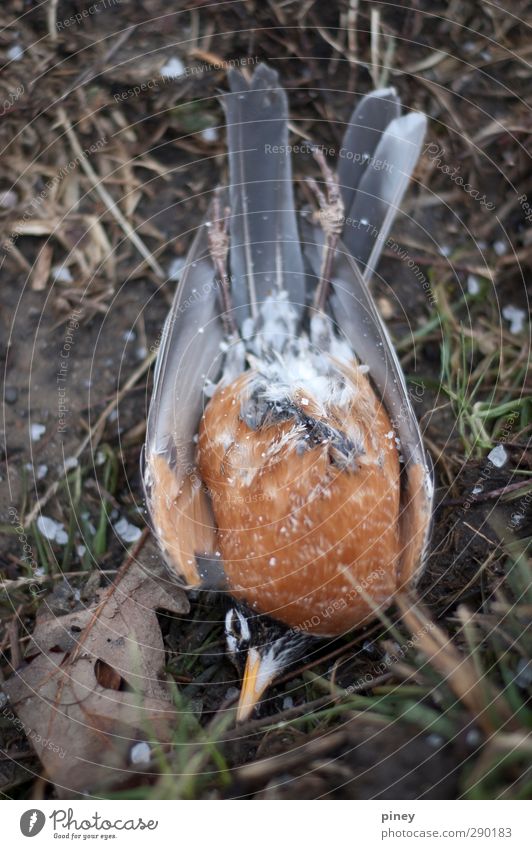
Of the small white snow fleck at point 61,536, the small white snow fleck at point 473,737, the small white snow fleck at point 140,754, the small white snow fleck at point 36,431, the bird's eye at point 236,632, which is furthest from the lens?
the small white snow fleck at point 36,431

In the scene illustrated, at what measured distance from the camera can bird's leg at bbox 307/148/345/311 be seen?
1.51 metres

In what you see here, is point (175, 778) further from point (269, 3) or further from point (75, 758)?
point (269, 3)

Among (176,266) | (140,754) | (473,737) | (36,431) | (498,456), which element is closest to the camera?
(473,737)

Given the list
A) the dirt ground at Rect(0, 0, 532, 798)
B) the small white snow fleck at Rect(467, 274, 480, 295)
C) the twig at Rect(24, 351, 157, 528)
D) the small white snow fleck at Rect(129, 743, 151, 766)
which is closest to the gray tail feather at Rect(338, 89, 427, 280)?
the dirt ground at Rect(0, 0, 532, 798)

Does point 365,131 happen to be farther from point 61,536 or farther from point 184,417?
point 61,536

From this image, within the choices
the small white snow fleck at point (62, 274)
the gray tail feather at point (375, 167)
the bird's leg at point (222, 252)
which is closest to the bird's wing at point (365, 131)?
the gray tail feather at point (375, 167)

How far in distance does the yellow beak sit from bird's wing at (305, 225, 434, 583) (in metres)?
0.30

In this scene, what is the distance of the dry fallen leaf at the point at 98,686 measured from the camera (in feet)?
3.92

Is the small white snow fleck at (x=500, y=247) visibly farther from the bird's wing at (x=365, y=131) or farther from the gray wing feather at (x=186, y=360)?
the gray wing feather at (x=186, y=360)

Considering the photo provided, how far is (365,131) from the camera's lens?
1566mm

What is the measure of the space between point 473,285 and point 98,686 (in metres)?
1.22

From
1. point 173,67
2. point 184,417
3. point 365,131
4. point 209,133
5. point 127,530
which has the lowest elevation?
point 127,530

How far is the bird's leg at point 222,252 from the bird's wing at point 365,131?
0.28 metres

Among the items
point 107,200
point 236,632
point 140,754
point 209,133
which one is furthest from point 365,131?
point 140,754
